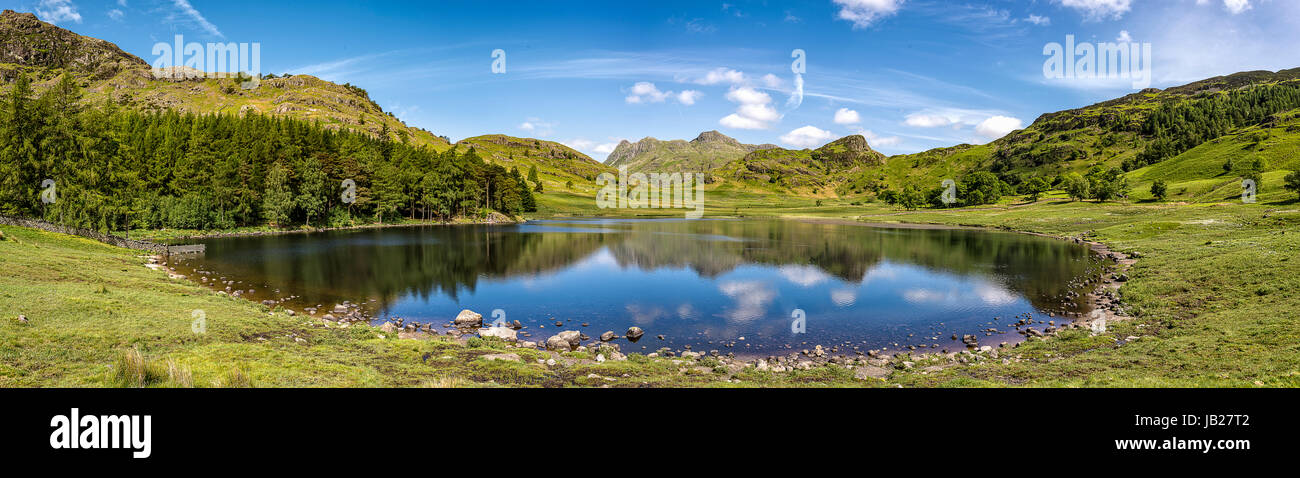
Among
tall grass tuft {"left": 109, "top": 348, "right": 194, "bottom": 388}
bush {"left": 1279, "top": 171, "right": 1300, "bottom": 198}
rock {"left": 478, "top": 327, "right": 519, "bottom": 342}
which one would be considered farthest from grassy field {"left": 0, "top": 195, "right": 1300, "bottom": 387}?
bush {"left": 1279, "top": 171, "right": 1300, "bottom": 198}

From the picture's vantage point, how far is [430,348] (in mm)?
19438

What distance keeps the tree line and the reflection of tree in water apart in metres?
12.1

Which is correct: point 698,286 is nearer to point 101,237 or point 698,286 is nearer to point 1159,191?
point 101,237

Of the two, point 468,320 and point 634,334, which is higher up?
point 468,320

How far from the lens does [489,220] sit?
5005 inches

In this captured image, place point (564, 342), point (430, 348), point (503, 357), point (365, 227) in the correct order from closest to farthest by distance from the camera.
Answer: point (503, 357) → point (430, 348) → point (564, 342) → point (365, 227)

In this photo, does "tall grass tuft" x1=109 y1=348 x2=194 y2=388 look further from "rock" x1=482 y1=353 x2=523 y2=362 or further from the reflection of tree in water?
the reflection of tree in water

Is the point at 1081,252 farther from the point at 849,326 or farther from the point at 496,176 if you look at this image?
the point at 496,176

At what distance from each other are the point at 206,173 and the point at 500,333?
270ft

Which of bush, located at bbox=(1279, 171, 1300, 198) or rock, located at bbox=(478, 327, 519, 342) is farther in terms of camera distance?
bush, located at bbox=(1279, 171, 1300, 198)

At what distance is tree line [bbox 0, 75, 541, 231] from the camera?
48062 mm

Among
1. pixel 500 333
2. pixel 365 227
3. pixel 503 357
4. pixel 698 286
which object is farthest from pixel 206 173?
pixel 503 357
